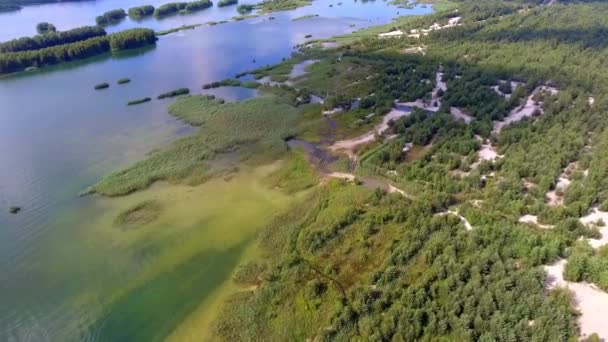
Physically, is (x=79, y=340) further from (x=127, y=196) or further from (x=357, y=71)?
(x=357, y=71)

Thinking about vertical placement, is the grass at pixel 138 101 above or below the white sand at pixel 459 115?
above

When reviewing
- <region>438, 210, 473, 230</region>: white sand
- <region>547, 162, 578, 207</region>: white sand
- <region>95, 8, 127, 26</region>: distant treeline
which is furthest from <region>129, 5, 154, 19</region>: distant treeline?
<region>547, 162, 578, 207</region>: white sand

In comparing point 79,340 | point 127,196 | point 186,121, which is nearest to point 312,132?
point 186,121

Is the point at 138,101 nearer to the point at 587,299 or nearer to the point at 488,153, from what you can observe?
the point at 488,153

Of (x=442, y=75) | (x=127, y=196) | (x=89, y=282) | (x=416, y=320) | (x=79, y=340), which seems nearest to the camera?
(x=416, y=320)

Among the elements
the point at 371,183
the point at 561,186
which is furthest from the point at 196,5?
the point at 561,186

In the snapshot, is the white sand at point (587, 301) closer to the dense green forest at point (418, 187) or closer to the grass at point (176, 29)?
the dense green forest at point (418, 187)

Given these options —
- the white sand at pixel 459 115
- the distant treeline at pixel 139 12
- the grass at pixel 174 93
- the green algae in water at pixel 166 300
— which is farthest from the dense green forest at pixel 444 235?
the distant treeline at pixel 139 12
